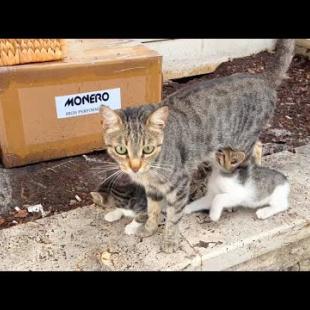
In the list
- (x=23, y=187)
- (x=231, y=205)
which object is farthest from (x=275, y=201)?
(x=23, y=187)

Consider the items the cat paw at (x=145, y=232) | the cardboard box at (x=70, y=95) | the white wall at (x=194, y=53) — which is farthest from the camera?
the white wall at (x=194, y=53)

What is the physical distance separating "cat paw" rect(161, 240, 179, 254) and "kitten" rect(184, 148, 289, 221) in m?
0.27

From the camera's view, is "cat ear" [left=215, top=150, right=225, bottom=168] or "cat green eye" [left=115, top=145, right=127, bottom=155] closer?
"cat green eye" [left=115, top=145, right=127, bottom=155]

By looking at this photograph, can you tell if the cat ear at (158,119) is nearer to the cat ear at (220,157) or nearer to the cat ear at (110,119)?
the cat ear at (110,119)

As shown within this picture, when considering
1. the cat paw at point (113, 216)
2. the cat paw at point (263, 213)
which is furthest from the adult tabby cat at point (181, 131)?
the cat paw at point (263, 213)

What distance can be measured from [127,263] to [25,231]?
0.50 meters

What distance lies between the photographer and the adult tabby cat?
5.10 feet

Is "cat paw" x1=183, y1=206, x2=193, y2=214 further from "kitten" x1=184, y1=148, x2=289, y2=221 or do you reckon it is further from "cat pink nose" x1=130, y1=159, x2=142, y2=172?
"cat pink nose" x1=130, y1=159, x2=142, y2=172

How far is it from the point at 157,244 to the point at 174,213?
16 cm

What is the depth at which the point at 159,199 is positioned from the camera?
70.2 inches

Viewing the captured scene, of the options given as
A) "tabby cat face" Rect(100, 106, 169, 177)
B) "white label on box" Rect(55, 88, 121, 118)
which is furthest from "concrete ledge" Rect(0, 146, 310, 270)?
"white label on box" Rect(55, 88, 121, 118)

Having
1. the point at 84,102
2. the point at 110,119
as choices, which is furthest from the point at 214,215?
the point at 84,102

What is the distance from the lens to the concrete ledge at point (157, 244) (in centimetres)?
169

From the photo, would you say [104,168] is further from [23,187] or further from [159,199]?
[159,199]
